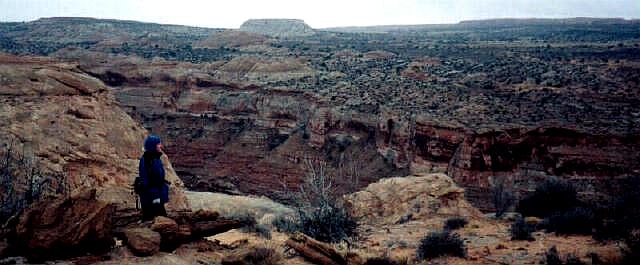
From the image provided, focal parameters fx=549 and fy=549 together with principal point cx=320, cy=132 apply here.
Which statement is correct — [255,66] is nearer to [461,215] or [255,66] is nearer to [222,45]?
[222,45]

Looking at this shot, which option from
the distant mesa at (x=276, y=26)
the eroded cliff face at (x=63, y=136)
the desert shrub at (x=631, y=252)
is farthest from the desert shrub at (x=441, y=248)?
the distant mesa at (x=276, y=26)

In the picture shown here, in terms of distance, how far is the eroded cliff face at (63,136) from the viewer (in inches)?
422

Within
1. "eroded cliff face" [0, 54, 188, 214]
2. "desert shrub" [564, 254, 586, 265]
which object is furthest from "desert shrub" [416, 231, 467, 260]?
"eroded cliff face" [0, 54, 188, 214]

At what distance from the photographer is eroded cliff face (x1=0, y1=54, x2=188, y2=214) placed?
10.7 m

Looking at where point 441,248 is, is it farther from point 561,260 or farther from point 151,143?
point 151,143

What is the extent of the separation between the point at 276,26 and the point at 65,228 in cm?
13890

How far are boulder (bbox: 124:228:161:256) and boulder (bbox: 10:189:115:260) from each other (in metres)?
0.24

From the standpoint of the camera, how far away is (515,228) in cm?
1102

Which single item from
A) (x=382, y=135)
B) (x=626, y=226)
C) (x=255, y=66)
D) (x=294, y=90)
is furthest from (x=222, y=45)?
(x=626, y=226)

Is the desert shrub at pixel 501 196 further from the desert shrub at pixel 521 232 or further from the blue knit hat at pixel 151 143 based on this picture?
the blue knit hat at pixel 151 143

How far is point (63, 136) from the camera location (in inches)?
487

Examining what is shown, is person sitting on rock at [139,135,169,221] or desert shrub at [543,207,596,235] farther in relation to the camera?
desert shrub at [543,207,596,235]

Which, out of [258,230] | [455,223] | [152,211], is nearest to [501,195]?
[455,223]

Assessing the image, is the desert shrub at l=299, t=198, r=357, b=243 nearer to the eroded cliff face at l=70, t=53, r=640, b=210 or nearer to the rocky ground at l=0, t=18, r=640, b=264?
the rocky ground at l=0, t=18, r=640, b=264
